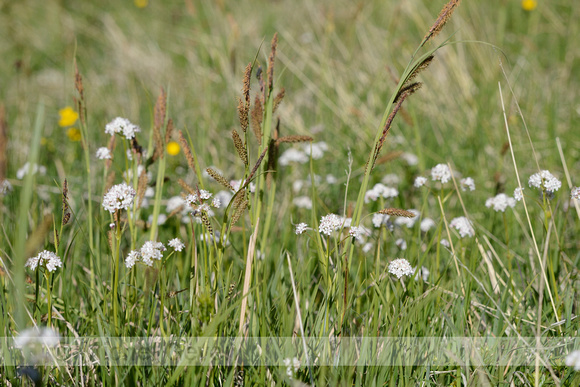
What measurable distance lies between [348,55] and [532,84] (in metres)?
1.45

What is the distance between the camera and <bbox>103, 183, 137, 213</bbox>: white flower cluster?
1.34 m

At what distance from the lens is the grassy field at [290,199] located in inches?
54.3

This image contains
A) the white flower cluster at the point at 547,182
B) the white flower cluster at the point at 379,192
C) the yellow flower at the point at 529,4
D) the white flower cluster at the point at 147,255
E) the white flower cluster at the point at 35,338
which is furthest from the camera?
the yellow flower at the point at 529,4

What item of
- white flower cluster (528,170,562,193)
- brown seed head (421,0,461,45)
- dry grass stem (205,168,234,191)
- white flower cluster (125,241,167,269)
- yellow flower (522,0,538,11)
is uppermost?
yellow flower (522,0,538,11)

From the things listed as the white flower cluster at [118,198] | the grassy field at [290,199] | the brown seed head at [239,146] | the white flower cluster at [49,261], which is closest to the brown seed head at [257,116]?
the grassy field at [290,199]

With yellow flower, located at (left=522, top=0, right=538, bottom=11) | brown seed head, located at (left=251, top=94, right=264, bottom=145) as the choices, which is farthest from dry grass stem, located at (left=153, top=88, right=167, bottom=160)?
yellow flower, located at (left=522, top=0, right=538, bottom=11)

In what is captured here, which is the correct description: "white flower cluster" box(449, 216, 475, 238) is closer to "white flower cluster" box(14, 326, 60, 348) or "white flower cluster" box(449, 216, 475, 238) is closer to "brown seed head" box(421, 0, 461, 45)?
"brown seed head" box(421, 0, 461, 45)

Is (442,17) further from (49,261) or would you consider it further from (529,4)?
(529,4)

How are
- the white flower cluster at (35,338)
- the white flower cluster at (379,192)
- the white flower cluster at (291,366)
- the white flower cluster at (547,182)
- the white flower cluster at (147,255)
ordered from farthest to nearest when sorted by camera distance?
the white flower cluster at (379,192) < the white flower cluster at (547,182) < the white flower cluster at (147,255) < the white flower cluster at (291,366) < the white flower cluster at (35,338)

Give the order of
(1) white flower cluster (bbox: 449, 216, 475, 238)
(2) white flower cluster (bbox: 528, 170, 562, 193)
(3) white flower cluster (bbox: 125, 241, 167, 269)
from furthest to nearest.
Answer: (1) white flower cluster (bbox: 449, 216, 475, 238) → (2) white flower cluster (bbox: 528, 170, 562, 193) → (3) white flower cluster (bbox: 125, 241, 167, 269)

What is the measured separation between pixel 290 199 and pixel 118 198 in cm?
142

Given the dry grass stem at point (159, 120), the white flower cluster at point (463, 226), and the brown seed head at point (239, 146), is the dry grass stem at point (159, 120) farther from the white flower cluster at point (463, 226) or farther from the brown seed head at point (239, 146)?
the white flower cluster at point (463, 226)

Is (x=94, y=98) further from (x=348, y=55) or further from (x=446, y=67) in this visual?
(x=446, y=67)

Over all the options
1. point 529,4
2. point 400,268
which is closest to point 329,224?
point 400,268
